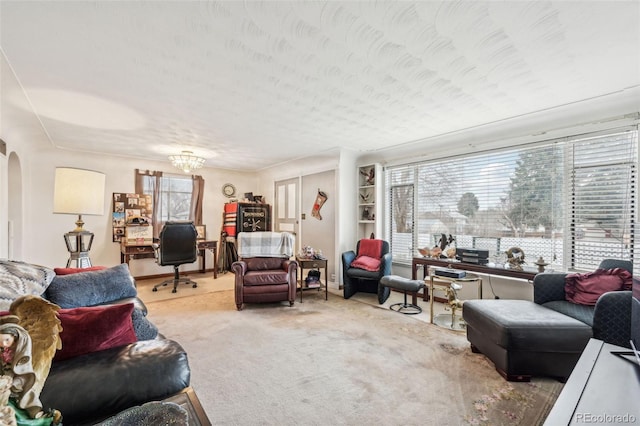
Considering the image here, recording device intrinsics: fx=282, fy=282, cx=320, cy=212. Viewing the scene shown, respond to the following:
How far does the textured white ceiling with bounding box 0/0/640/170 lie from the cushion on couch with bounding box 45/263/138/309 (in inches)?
60.8

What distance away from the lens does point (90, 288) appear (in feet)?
6.89

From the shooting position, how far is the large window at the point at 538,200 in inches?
109

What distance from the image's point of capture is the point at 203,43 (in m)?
1.77

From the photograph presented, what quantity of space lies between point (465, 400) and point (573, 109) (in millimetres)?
2892

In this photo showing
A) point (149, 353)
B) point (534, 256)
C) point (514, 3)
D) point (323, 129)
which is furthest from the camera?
point (323, 129)

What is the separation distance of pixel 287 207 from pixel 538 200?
4157 millimetres

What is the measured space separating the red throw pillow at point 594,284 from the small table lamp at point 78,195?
176 inches

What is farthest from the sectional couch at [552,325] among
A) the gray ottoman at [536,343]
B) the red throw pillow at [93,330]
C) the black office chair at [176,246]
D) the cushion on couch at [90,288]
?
the black office chair at [176,246]

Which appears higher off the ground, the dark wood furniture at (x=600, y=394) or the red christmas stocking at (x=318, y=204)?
the red christmas stocking at (x=318, y=204)

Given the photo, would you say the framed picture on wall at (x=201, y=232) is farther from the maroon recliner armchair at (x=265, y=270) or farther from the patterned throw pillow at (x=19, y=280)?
the patterned throw pillow at (x=19, y=280)

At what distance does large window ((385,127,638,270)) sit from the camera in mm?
2775

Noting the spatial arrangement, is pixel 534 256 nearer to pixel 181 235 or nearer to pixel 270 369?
pixel 270 369

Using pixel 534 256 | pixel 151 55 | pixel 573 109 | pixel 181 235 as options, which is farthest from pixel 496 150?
pixel 181 235

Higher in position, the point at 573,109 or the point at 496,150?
the point at 573,109
